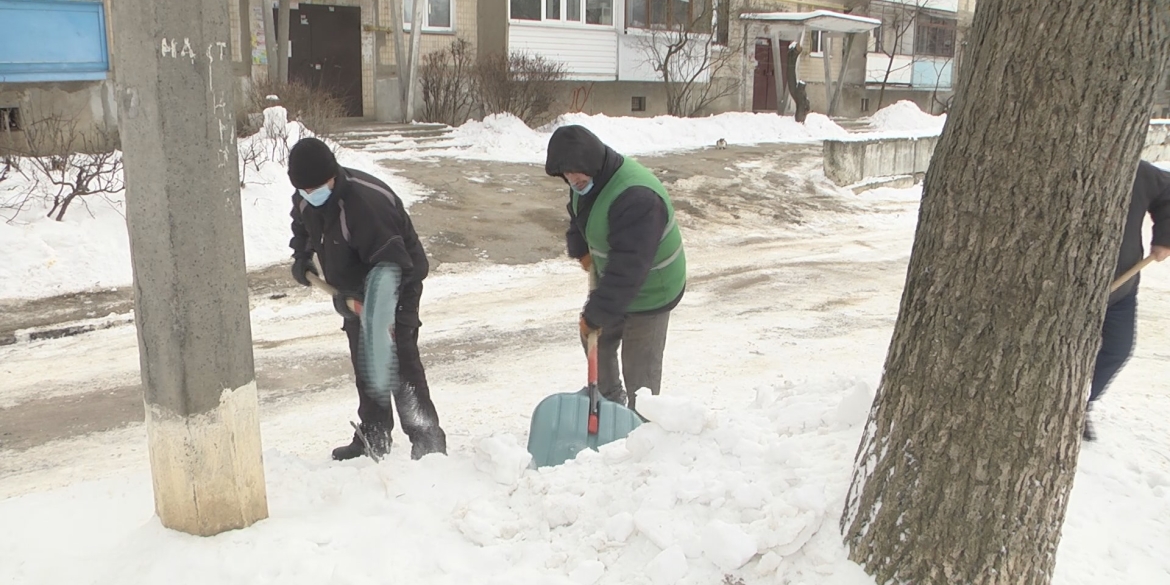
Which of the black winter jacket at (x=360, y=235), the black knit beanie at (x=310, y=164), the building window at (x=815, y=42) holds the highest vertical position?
the building window at (x=815, y=42)

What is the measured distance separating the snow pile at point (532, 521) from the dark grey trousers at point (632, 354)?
2.57 feet

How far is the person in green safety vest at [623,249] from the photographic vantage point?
146 inches

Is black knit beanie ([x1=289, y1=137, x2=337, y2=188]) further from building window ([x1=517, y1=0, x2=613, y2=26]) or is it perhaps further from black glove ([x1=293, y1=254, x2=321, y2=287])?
building window ([x1=517, y1=0, x2=613, y2=26])

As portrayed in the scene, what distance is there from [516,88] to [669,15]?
6743 mm

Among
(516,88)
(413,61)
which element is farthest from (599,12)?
(413,61)

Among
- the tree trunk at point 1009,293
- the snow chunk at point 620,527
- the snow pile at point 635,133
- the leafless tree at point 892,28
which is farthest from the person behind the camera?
the leafless tree at point 892,28

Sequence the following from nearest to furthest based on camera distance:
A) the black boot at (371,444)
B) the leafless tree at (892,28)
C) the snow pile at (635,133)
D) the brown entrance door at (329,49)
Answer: the black boot at (371,444)
the snow pile at (635,133)
the brown entrance door at (329,49)
the leafless tree at (892,28)

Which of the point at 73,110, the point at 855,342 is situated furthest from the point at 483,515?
the point at 73,110

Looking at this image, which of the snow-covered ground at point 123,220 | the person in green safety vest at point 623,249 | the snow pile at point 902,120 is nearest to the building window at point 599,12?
the snow-covered ground at point 123,220

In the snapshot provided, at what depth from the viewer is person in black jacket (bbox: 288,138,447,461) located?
12.0 feet

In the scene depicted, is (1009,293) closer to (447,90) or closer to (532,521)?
(532,521)

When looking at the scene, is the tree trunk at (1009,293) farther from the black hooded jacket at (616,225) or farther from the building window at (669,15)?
the building window at (669,15)

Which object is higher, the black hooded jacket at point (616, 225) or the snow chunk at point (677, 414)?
the black hooded jacket at point (616, 225)

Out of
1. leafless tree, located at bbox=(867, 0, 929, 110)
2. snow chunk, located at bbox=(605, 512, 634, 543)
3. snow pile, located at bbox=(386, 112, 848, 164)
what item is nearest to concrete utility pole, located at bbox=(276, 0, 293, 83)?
snow pile, located at bbox=(386, 112, 848, 164)
